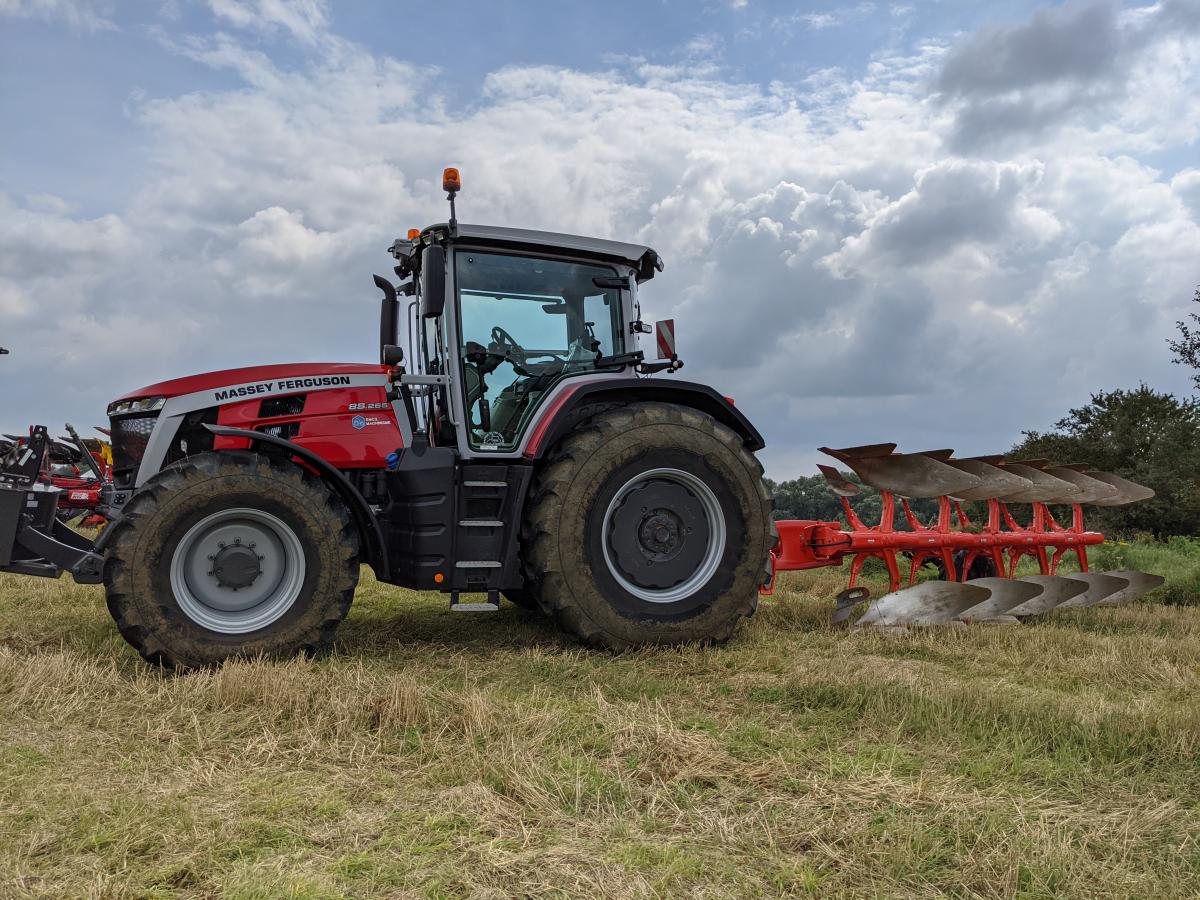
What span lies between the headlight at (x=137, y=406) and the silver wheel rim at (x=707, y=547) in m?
2.61

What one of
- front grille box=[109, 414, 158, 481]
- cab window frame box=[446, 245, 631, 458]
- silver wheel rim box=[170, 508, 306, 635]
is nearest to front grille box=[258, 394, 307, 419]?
front grille box=[109, 414, 158, 481]

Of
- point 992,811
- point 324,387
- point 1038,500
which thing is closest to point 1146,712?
point 992,811

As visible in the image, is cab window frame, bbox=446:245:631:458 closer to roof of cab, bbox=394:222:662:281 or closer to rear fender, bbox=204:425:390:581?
roof of cab, bbox=394:222:662:281

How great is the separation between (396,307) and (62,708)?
116 inches

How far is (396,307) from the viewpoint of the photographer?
5.99 metres

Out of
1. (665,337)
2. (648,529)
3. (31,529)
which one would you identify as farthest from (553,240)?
(31,529)

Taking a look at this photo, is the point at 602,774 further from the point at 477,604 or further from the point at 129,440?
the point at 129,440

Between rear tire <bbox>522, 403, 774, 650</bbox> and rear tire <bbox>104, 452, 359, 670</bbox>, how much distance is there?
1155 millimetres

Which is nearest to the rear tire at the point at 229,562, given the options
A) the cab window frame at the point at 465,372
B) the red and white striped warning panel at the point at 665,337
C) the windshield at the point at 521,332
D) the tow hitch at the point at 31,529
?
the tow hitch at the point at 31,529

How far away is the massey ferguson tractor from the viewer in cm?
494

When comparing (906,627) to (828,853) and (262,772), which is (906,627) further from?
(262,772)

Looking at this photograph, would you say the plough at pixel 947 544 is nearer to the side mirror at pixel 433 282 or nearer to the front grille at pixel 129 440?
the side mirror at pixel 433 282

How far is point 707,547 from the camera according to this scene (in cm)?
583

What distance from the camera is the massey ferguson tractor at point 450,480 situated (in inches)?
195
